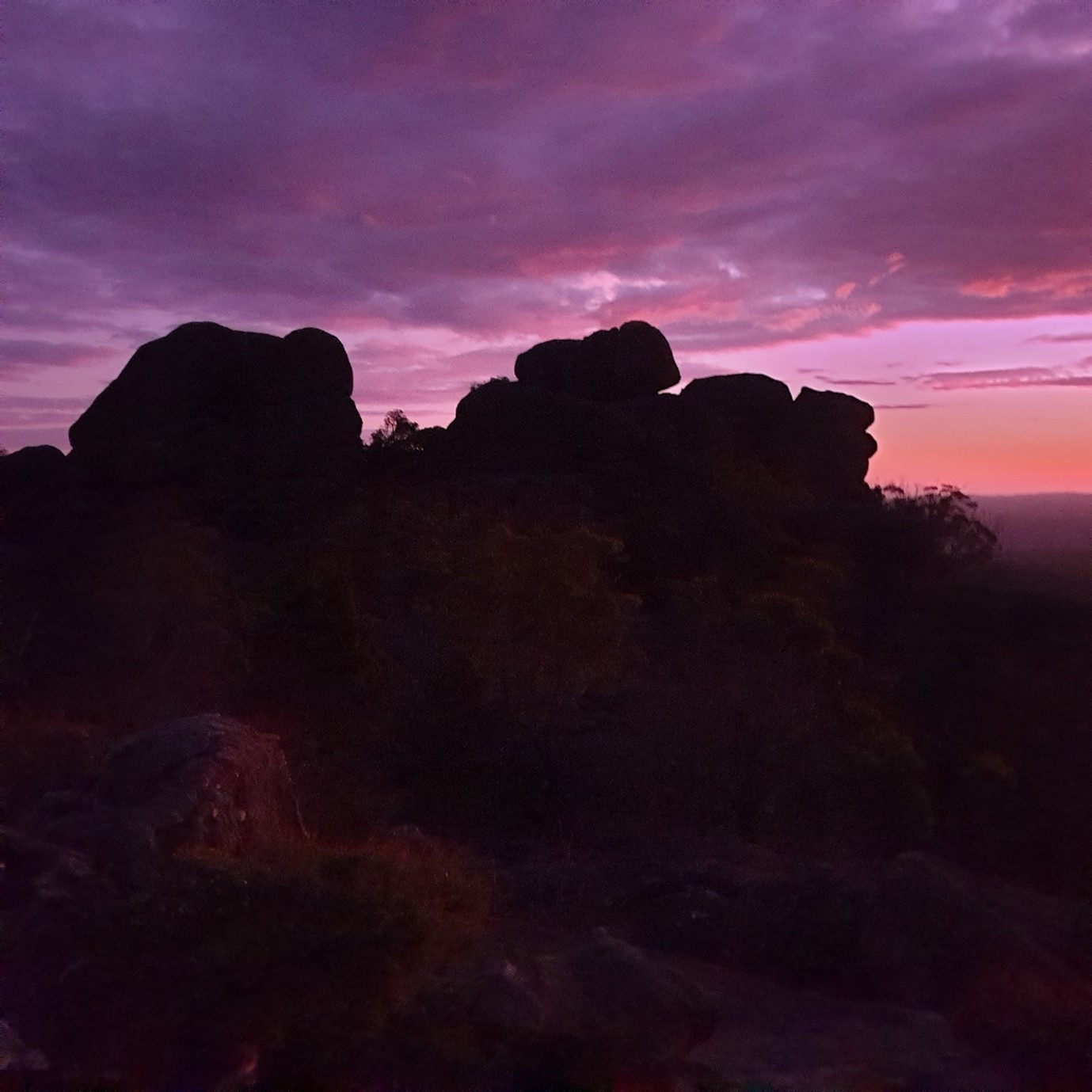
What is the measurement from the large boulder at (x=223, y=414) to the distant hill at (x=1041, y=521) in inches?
1267

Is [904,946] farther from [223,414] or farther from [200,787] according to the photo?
[223,414]

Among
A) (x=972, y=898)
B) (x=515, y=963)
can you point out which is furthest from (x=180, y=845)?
(x=972, y=898)

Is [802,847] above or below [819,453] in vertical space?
below

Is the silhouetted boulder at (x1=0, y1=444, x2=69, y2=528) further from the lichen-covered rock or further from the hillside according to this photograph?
the lichen-covered rock

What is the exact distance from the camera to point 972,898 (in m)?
11.3

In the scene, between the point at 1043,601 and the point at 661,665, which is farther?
the point at 661,665

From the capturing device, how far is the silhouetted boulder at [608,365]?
60.0 m

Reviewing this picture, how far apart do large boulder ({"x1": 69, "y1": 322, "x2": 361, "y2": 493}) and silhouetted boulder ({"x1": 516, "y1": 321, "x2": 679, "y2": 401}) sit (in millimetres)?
11026

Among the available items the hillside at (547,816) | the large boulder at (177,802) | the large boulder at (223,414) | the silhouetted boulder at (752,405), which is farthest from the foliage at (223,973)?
the silhouetted boulder at (752,405)

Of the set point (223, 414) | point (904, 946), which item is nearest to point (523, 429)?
point (223, 414)

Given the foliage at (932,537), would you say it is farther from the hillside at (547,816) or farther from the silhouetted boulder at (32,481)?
the silhouetted boulder at (32,481)

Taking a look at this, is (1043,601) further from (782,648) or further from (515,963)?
(515,963)

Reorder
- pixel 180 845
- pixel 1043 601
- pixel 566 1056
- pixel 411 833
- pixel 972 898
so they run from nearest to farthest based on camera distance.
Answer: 1. pixel 566 1056
2. pixel 180 845
3. pixel 972 898
4. pixel 411 833
5. pixel 1043 601

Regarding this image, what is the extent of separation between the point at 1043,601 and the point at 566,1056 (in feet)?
35.0
